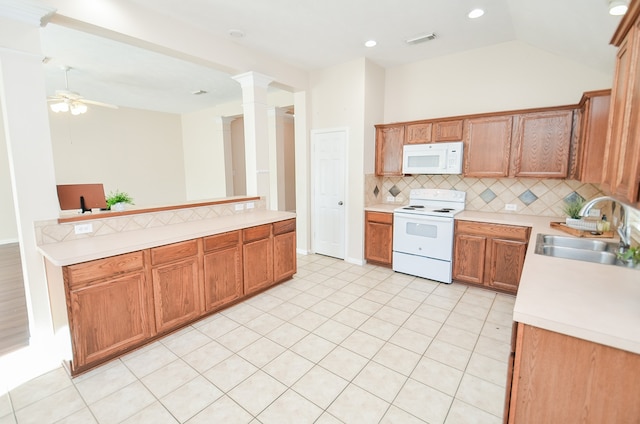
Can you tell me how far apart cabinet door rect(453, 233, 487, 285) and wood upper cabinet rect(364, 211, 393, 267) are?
2.90ft

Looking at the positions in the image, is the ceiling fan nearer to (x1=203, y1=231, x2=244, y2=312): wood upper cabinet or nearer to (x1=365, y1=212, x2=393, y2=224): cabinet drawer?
(x1=203, y1=231, x2=244, y2=312): wood upper cabinet

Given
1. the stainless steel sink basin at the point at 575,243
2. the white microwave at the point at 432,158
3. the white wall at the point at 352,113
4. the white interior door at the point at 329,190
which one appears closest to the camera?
the stainless steel sink basin at the point at 575,243

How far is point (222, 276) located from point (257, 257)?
19.2 inches

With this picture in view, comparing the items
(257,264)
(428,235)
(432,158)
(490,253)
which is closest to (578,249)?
(490,253)

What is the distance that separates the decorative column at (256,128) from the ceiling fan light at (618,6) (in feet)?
10.9

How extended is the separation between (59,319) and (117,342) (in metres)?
0.44

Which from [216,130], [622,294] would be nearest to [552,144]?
[622,294]

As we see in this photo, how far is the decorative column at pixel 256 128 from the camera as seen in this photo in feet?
12.7

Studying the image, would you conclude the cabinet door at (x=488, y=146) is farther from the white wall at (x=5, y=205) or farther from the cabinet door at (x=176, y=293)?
the white wall at (x=5, y=205)

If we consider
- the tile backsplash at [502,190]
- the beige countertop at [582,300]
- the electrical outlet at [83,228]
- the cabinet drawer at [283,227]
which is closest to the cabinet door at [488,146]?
the tile backsplash at [502,190]

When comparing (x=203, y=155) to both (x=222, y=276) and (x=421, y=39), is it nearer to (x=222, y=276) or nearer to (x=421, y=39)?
(x=222, y=276)

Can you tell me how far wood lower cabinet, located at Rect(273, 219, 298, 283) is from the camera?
3664 millimetres

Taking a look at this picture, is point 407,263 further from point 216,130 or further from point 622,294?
point 216,130

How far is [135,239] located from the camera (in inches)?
98.7
